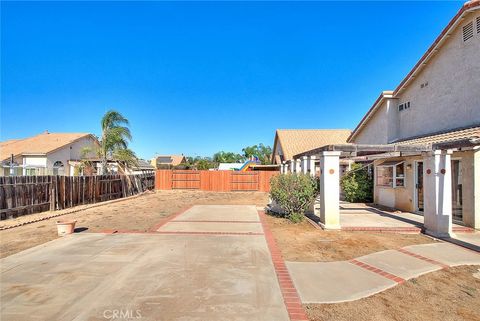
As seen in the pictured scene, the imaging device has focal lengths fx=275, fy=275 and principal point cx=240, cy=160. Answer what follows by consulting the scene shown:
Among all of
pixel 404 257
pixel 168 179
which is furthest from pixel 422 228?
pixel 168 179

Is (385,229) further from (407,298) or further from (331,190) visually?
(407,298)

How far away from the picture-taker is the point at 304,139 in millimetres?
31641

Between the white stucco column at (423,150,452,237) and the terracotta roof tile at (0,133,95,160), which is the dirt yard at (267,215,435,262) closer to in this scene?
the white stucco column at (423,150,452,237)

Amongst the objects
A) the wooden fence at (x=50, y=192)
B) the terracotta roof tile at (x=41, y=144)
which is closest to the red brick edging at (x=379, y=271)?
the wooden fence at (x=50, y=192)

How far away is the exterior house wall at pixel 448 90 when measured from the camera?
9.76 metres

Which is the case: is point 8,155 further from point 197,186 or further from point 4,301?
point 4,301

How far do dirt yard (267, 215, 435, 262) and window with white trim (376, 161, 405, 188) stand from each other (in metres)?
5.08

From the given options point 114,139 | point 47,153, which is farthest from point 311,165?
point 47,153

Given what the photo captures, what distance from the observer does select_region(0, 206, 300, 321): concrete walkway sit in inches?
145

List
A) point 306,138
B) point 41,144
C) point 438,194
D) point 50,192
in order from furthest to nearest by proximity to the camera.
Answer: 1. point 306,138
2. point 41,144
3. point 50,192
4. point 438,194

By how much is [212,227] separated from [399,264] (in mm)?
5624

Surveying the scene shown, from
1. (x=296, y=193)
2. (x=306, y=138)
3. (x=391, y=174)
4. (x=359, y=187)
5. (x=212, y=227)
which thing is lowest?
(x=212, y=227)

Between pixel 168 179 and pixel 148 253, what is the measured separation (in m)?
22.4

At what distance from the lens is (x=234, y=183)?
27.0 metres
